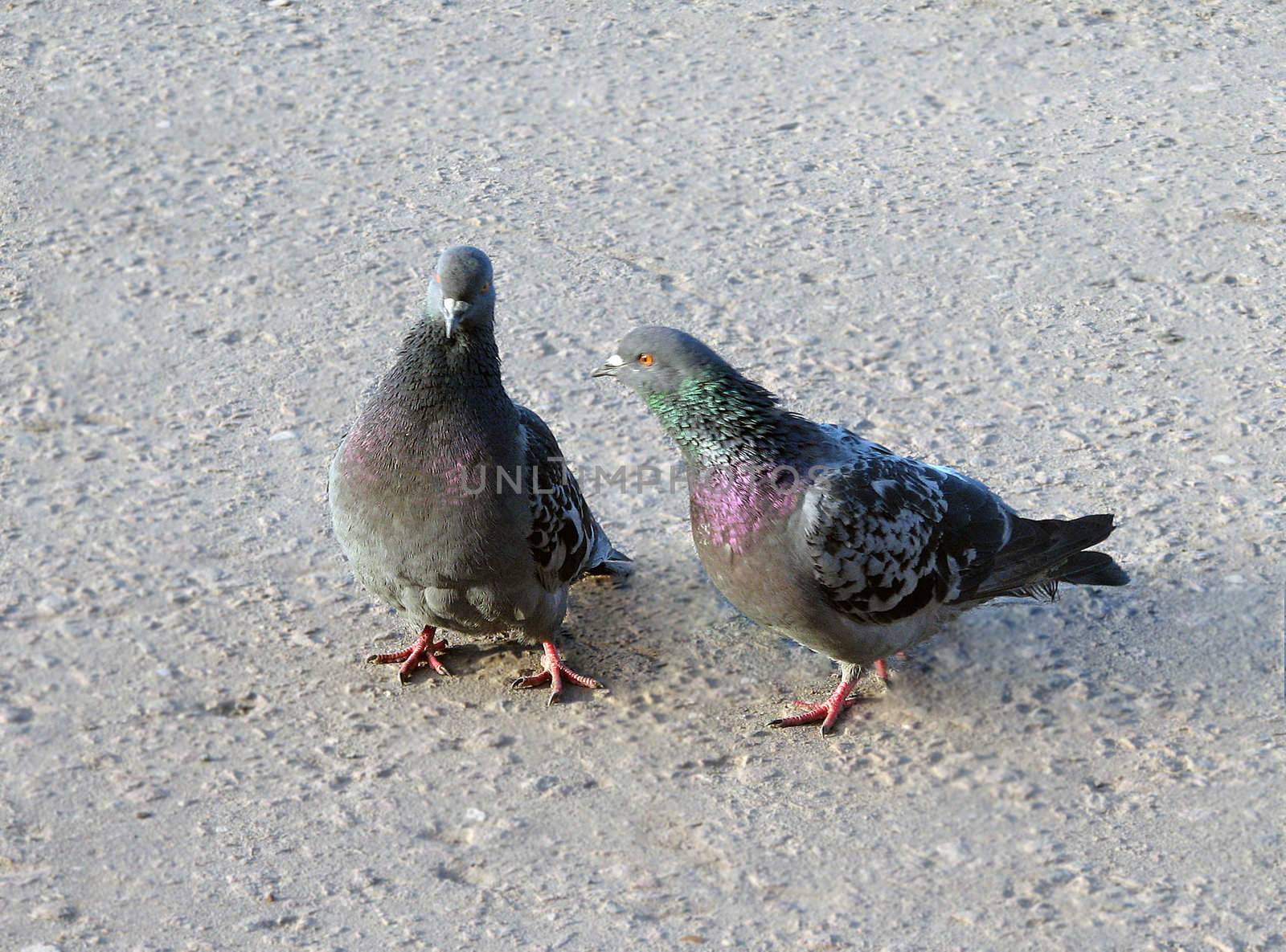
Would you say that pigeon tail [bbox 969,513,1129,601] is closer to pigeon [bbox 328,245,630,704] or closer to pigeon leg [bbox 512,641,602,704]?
pigeon leg [bbox 512,641,602,704]

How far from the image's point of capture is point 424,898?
3.26 metres

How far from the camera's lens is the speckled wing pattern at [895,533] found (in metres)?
3.58

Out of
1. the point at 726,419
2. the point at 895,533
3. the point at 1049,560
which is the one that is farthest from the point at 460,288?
the point at 1049,560

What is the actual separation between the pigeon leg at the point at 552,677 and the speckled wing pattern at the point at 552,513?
0.19m

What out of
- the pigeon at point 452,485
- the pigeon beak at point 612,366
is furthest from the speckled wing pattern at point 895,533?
the pigeon at point 452,485

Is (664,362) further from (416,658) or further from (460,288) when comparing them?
(416,658)

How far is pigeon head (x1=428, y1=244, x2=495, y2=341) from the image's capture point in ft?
11.8

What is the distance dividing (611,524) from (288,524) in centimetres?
97

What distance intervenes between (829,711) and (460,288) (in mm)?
1392

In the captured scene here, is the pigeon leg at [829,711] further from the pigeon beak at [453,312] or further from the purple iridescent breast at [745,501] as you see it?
the pigeon beak at [453,312]

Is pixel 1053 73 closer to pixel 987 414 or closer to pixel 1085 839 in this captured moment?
pixel 987 414

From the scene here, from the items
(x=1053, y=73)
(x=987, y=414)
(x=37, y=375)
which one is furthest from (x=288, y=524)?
(x=1053, y=73)

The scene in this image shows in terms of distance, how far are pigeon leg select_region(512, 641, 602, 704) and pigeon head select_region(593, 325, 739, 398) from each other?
29.6 inches

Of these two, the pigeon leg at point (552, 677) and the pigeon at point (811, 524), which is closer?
the pigeon at point (811, 524)
